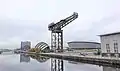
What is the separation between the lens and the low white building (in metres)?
43.4

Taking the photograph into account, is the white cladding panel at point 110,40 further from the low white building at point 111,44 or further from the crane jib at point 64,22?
the crane jib at point 64,22

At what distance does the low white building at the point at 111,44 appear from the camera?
43406 mm

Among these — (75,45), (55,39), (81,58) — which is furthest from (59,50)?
(75,45)

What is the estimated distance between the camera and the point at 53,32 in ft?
234

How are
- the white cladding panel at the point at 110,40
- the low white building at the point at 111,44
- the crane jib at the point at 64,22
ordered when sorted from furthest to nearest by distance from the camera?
1. the crane jib at the point at 64,22
2. the white cladding panel at the point at 110,40
3. the low white building at the point at 111,44

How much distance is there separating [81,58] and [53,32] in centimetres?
2375

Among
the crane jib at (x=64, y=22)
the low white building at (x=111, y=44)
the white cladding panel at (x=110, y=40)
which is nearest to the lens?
the low white building at (x=111, y=44)

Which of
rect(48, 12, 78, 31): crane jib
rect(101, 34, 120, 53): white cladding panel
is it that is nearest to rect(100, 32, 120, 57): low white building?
rect(101, 34, 120, 53): white cladding panel

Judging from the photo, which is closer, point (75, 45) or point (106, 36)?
point (106, 36)

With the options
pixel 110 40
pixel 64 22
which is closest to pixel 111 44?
pixel 110 40

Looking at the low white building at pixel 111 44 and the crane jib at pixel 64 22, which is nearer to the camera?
the low white building at pixel 111 44

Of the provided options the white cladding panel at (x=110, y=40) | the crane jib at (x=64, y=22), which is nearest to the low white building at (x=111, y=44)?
the white cladding panel at (x=110, y=40)

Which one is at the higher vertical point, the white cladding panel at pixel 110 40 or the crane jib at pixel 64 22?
the crane jib at pixel 64 22

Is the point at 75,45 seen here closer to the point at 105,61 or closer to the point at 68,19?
the point at 68,19
